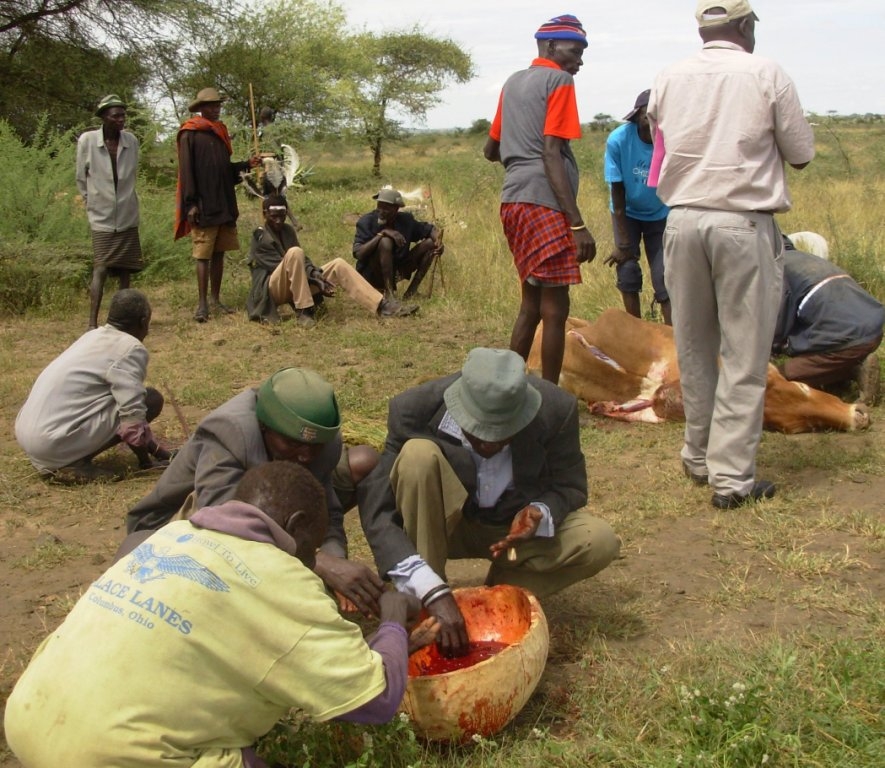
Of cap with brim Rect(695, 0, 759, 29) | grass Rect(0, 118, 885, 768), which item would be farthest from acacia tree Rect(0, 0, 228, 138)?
cap with brim Rect(695, 0, 759, 29)

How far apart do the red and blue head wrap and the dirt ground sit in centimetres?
194

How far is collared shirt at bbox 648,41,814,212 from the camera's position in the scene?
158 inches

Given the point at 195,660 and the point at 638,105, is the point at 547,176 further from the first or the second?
the point at 195,660

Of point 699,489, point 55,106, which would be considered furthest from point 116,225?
point 55,106

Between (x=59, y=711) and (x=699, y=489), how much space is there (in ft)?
10.1

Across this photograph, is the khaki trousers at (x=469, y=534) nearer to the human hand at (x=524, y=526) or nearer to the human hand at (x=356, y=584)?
the human hand at (x=524, y=526)

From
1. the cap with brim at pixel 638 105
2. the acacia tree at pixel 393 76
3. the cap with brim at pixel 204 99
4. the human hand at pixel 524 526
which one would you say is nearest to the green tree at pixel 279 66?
the acacia tree at pixel 393 76

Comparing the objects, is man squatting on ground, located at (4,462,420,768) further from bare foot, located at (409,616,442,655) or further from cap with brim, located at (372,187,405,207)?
cap with brim, located at (372,187,405,207)

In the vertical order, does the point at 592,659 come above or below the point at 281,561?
below

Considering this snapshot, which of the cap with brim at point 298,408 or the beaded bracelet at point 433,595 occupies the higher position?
the cap with brim at point 298,408

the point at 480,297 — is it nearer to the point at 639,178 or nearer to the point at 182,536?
the point at 639,178

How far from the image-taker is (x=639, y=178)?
6043 mm

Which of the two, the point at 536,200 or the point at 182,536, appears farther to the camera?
the point at 536,200

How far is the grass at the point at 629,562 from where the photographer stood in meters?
2.54
